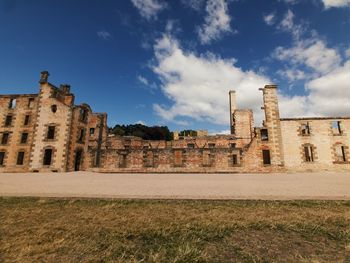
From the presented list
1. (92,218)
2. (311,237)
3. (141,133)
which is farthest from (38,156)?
(141,133)

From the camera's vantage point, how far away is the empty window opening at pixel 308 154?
22.5 m

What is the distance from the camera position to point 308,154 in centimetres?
2303

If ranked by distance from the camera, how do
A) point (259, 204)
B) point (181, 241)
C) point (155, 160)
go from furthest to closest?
point (155, 160)
point (259, 204)
point (181, 241)

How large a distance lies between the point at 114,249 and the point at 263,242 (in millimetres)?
2270

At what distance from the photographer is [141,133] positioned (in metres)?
58.6

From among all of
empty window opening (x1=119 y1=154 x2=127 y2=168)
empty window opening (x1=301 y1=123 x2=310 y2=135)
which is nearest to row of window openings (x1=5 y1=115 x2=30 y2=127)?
empty window opening (x1=119 y1=154 x2=127 y2=168)

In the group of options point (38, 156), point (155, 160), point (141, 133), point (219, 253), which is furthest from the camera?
point (141, 133)

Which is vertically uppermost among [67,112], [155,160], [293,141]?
[67,112]

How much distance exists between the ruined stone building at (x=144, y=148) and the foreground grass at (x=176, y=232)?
613 inches

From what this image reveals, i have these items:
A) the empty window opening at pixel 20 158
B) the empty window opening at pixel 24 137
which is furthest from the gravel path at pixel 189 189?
the empty window opening at pixel 24 137

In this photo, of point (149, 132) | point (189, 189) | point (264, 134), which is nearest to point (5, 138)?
point (189, 189)

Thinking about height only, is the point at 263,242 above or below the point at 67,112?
below

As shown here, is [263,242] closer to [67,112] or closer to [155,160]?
[155,160]

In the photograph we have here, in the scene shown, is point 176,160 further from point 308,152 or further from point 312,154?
point 312,154
